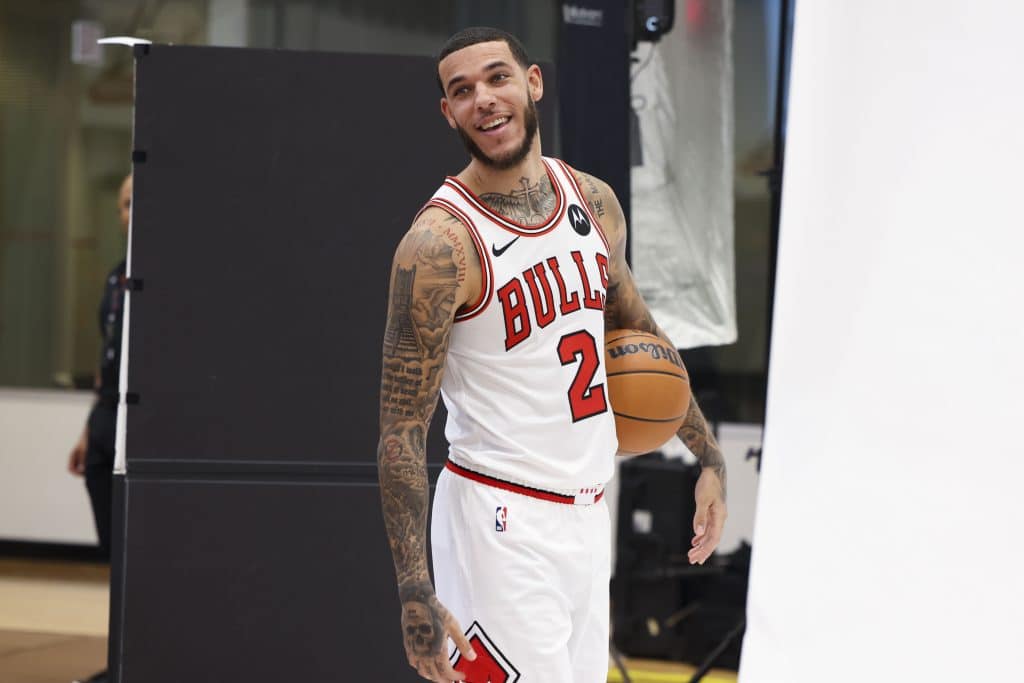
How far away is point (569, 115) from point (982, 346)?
1.59m

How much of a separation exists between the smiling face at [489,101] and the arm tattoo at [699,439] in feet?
2.41

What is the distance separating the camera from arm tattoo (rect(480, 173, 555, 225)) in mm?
2287

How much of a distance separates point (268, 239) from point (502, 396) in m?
1.29

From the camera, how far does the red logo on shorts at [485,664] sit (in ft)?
7.25

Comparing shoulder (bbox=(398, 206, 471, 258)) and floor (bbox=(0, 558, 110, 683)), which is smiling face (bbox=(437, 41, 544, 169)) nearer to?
shoulder (bbox=(398, 206, 471, 258))

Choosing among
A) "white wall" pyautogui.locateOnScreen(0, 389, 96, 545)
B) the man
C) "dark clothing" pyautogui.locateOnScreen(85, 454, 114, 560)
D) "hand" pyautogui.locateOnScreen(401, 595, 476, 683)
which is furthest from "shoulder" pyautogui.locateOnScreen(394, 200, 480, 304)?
"white wall" pyautogui.locateOnScreen(0, 389, 96, 545)

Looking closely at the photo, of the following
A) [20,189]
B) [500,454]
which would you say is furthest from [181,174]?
[20,189]

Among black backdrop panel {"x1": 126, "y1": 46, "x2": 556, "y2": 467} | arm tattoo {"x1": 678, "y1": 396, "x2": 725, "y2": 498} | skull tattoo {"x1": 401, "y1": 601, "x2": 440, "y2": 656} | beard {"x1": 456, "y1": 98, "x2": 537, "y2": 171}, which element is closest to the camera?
skull tattoo {"x1": 401, "y1": 601, "x2": 440, "y2": 656}

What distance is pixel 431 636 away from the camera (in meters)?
2.03

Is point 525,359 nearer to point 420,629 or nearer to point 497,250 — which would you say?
point 497,250

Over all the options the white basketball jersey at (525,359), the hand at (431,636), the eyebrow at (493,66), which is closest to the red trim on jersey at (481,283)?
the white basketball jersey at (525,359)

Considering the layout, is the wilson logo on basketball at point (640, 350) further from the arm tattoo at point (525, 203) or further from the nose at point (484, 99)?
the nose at point (484, 99)

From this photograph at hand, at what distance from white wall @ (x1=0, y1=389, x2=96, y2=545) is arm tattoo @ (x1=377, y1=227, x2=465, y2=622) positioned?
5345 millimetres

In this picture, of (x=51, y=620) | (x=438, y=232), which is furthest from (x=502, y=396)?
(x=51, y=620)
